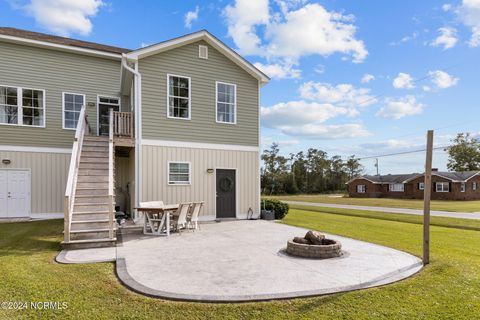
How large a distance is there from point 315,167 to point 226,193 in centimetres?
5247

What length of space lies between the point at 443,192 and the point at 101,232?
42.3 meters

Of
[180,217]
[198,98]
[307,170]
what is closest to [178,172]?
[180,217]

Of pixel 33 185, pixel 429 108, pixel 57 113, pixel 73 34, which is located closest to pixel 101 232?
pixel 33 185

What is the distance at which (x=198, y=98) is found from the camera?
12141 mm

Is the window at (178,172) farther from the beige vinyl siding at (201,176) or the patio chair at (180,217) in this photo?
the patio chair at (180,217)

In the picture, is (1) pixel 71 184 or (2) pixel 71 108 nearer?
(1) pixel 71 184

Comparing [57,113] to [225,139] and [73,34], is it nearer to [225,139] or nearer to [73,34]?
[73,34]

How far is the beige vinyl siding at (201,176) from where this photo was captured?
11.2 m

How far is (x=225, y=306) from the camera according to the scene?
4.06m

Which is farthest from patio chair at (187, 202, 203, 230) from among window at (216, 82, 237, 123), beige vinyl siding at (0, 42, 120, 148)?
beige vinyl siding at (0, 42, 120, 148)

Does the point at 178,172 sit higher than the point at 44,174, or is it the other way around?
the point at 178,172

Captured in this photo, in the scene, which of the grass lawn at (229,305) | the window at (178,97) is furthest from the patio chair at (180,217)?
the window at (178,97)

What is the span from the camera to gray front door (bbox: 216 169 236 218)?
12.4 m

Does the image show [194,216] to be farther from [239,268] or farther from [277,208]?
[277,208]
